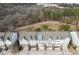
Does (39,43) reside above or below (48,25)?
below

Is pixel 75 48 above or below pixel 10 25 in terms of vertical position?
below

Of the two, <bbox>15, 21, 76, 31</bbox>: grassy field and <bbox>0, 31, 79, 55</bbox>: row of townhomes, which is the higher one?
<bbox>15, 21, 76, 31</bbox>: grassy field

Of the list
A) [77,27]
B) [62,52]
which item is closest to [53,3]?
[77,27]

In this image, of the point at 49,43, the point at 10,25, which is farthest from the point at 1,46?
the point at 49,43

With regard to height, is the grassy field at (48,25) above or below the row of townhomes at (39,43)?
above
